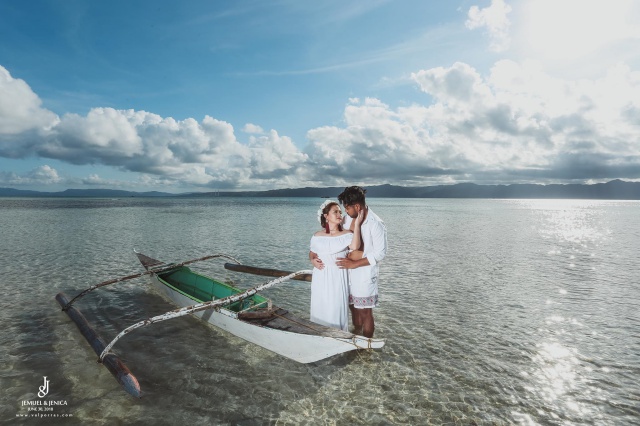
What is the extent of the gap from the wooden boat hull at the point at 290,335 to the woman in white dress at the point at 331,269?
35 cm

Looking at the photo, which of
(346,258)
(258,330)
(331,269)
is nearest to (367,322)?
(331,269)

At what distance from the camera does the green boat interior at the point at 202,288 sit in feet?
36.6

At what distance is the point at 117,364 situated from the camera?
711 cm

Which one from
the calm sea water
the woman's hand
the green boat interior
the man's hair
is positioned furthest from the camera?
the green boat interior

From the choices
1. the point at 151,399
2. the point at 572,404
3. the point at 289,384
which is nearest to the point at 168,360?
the point at 151,399

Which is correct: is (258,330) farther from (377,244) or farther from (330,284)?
(377,244)

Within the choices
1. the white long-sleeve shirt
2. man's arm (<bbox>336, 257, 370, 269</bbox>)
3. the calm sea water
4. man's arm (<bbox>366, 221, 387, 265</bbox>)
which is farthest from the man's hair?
the calm sea water

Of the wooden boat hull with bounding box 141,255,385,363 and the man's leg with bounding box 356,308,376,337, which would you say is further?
the man's leg with bounding box 356,308,376,337

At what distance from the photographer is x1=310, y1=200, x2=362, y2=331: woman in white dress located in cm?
711

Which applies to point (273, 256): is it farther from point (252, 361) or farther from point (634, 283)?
point (634, 283)

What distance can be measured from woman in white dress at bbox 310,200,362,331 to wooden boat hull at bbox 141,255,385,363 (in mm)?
352

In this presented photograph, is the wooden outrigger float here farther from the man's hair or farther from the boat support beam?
the man's hair

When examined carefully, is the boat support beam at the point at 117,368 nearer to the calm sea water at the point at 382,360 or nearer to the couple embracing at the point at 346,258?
the calm sea water at the point at 382,360

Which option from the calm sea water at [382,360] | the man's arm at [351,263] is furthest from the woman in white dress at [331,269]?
the calm sea water at [382,360]
